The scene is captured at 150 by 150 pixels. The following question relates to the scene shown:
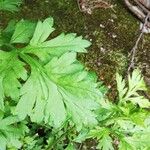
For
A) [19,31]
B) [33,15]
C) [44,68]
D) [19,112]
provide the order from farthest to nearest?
[33,15] < [19,31] < [44,68] < [19,112]

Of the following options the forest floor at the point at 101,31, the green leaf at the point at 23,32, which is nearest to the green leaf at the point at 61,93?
the green leaf at the point at 23,32

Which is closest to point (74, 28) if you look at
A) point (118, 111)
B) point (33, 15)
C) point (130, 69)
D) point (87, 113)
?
point (33, 15)

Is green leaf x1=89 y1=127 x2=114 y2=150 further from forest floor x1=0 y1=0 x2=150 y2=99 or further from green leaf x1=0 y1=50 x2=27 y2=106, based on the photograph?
forest floor x1=0 y1=0 x2=150 y2=99

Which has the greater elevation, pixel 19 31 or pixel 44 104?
pixel 19 31

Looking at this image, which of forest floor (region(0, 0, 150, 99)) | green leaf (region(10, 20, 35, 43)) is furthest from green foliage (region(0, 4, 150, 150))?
forest floor (region(0, 0, 150, 99))

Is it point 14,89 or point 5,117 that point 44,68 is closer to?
point 14,89

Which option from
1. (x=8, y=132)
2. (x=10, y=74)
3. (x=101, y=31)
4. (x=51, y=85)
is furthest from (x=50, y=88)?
(x=101, y=31)
